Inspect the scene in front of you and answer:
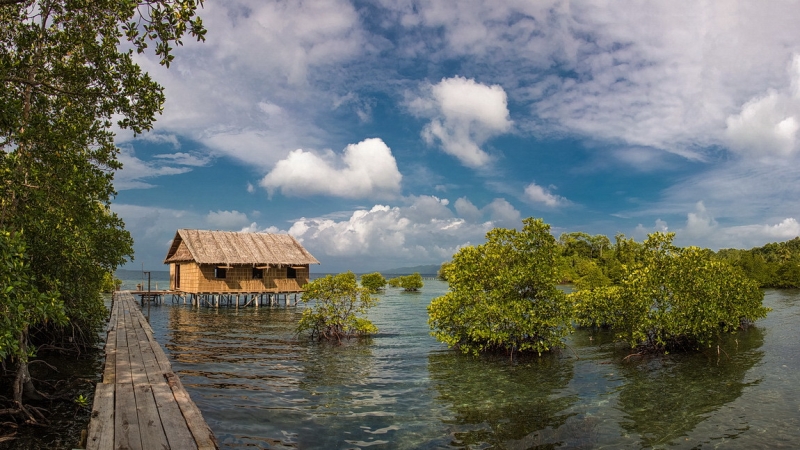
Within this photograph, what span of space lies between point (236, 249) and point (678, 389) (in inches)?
1355

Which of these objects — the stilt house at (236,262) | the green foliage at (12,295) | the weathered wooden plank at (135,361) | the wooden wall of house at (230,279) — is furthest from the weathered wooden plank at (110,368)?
the wooden wall of house at (230,279)

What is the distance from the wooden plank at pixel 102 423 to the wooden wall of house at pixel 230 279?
30544 mm

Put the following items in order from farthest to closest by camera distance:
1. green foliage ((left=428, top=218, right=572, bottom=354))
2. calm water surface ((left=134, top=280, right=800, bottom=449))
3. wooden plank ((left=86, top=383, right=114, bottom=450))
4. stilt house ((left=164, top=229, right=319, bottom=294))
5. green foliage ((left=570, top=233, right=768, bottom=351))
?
stilt house ((left=164, top=229, right=319, bottom=294)) → green foliage ((left=570, top=233, right=768, bottom=351)) → green foliage ((left=428, top=218, right=572, bottom=354)) → calm water surface ((left=134, top=280, right=800, bottom=449)) → wooden plank ((left=86, top=383, right=114, bottom=450))

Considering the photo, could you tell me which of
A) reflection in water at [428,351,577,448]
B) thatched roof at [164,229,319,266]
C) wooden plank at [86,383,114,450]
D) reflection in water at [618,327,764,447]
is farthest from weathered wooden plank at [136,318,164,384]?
thatched roof at [164,229,319,266]

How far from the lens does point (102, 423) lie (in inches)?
290

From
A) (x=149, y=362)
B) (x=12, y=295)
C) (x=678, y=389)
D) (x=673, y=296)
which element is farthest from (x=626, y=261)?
(x=12, y=295)

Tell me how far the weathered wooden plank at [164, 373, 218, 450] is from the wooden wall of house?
100 ft

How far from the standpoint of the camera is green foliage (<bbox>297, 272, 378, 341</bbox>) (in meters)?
21.2

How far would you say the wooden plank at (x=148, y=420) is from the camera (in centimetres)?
673

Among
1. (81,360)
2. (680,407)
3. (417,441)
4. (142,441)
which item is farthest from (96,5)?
(680,407)

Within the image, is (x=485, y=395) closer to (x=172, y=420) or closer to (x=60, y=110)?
(x=172, y=420)

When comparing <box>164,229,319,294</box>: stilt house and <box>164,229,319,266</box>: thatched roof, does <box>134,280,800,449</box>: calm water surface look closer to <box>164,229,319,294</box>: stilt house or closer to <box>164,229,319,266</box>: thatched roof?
<box>164,229,319,266</box>: thatched roof

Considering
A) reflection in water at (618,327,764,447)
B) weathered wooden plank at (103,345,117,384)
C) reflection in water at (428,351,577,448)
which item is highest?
weathered wooden plank at (103,345,117,384)

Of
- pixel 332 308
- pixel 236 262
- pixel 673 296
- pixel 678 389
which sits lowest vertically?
pixel 678 389
